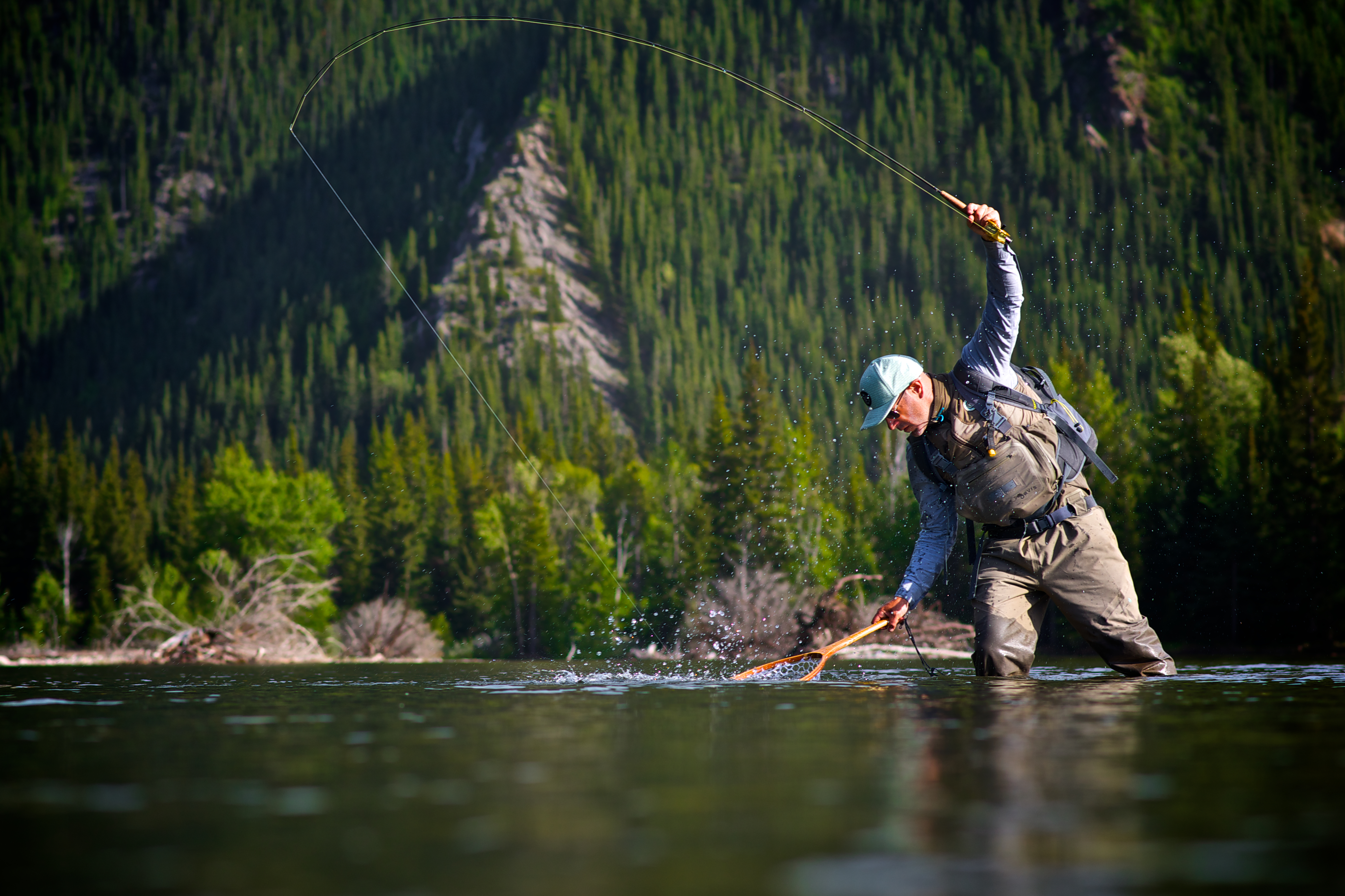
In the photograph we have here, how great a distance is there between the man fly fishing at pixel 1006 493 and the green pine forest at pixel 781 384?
8.44 m

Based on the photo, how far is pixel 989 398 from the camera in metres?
8.14

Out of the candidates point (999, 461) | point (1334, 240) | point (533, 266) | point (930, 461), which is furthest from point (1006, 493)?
point (533, 266)

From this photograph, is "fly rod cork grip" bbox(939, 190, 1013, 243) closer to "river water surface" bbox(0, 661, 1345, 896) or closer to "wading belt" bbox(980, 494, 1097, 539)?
"wading belt" bbox(980, 494, 1097, 539)

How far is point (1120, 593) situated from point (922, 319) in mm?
131068

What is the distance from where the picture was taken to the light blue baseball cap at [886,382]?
7.82 m

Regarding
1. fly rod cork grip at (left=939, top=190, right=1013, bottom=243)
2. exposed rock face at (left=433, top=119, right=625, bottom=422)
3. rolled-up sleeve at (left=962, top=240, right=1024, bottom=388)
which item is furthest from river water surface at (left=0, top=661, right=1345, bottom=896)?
exposed rock face at (left=433, top=119, right=625, bottom=422)

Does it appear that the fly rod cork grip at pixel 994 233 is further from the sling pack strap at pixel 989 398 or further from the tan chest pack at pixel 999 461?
the tan chest pack at pixel 999 461

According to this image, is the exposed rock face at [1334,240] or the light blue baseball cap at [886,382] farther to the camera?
the exposed rock face at [1334,240]

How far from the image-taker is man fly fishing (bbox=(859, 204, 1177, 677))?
796cm

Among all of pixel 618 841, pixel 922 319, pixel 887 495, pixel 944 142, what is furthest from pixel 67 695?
pixel 944 142

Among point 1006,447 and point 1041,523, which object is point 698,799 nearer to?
point 1006,447

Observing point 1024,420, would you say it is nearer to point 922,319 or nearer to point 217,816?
point 217,816

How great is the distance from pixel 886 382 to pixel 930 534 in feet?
4.67

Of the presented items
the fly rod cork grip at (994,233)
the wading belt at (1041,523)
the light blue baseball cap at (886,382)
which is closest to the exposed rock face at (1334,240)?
the wading belt at (1041,523)
